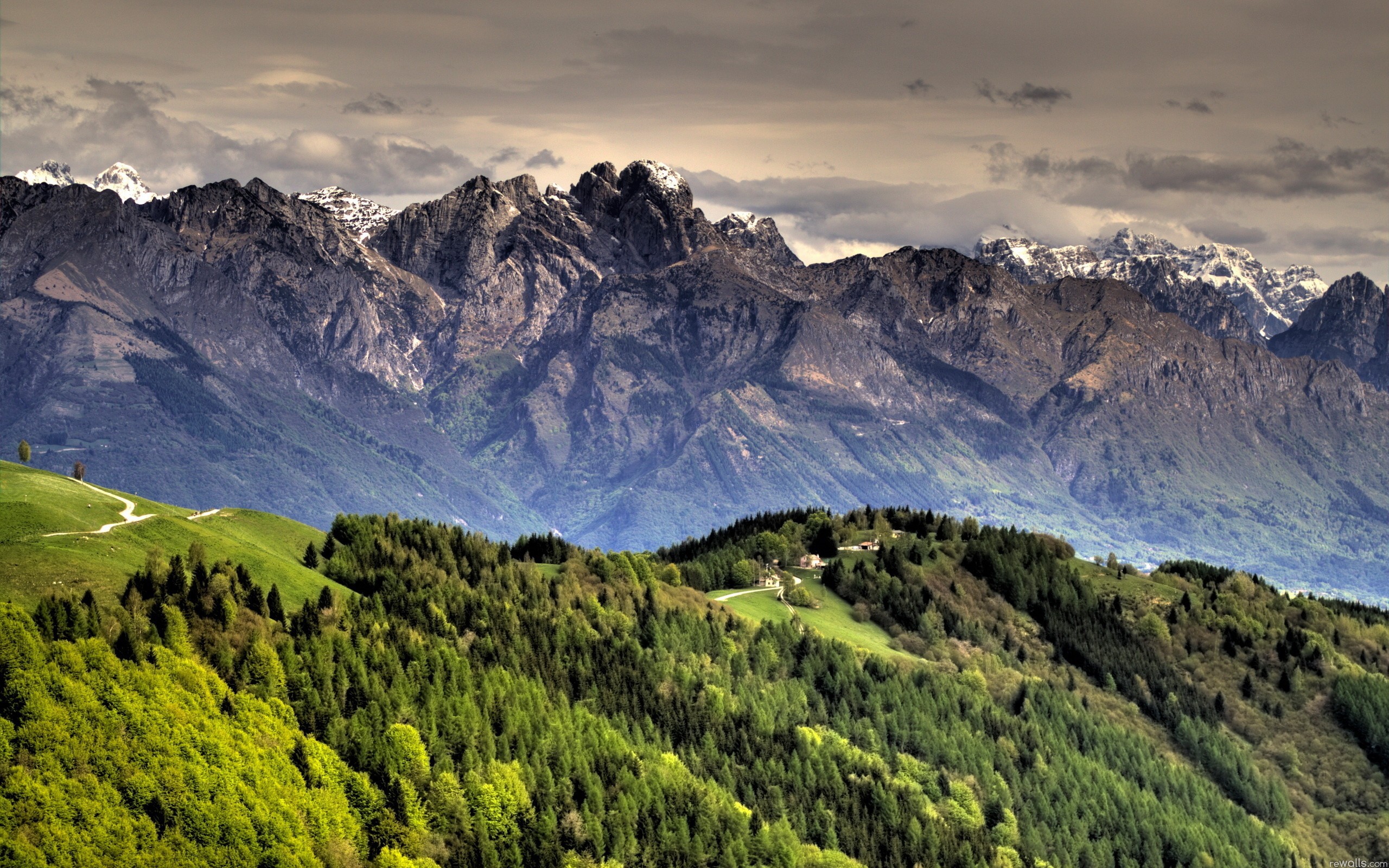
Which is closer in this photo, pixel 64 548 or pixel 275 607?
pixel 64 548

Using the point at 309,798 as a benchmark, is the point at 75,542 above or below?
above

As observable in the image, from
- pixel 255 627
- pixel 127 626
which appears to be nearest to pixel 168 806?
pixel 127 626

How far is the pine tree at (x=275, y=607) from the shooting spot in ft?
611

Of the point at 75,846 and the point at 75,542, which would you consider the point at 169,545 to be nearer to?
the point at 75,542

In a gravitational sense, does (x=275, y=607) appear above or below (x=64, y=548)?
below

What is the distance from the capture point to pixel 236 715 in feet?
508

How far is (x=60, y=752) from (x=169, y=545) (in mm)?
→ 62122

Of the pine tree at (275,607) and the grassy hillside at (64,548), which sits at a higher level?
the grassy hillside at (64,548)

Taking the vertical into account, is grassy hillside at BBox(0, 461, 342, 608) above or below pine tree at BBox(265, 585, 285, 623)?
above

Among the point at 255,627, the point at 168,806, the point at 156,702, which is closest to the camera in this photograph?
the point at 168,806

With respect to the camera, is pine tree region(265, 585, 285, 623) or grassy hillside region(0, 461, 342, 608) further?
pine tree region(265, 585, 285, 623)

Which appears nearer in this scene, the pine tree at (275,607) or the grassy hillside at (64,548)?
the grassy hillside at (64,548)

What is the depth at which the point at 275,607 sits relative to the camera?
187125mm

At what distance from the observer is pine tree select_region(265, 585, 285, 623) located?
186m
